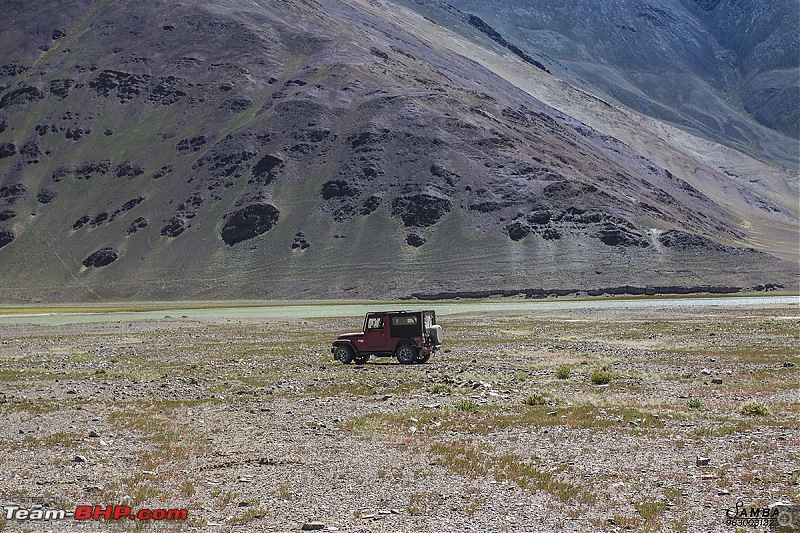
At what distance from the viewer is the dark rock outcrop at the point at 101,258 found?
178 m

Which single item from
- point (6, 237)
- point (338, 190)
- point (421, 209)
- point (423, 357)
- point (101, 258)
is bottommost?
point (423, 357)

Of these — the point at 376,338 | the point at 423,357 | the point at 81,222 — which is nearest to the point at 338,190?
the point at 81,222

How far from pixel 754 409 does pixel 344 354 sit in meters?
20.3

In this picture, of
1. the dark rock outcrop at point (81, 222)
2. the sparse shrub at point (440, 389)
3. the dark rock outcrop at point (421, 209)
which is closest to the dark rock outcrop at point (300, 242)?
the dark rock outcrop at point (421, 209)

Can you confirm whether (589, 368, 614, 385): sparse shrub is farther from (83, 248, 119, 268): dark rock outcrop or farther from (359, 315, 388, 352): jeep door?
(83, 248, 119, 268): dark rock outcrop

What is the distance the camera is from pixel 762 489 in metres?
13.1

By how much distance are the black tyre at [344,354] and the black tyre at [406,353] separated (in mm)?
2165

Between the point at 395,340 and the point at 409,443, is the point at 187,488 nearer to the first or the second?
the point at 409,443

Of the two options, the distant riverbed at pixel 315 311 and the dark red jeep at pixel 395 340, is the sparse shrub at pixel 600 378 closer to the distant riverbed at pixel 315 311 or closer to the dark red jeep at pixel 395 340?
the dark red jeep at pixel 395 340

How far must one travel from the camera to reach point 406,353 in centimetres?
3619

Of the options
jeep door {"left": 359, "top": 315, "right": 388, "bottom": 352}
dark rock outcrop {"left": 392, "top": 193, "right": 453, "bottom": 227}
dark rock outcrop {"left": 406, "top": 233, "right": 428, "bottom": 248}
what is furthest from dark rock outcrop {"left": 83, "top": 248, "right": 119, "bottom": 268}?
jeep door {"left": 359, "top": 315, "right": 388, "bottom": 352}

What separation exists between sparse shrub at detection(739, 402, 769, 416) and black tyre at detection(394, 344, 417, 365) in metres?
17.5

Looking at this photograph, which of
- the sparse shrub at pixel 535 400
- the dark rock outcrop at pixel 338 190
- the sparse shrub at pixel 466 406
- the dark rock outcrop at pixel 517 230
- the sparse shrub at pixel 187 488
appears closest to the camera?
the sparse shrub at pixel 187 488

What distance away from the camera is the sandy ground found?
1256cm
